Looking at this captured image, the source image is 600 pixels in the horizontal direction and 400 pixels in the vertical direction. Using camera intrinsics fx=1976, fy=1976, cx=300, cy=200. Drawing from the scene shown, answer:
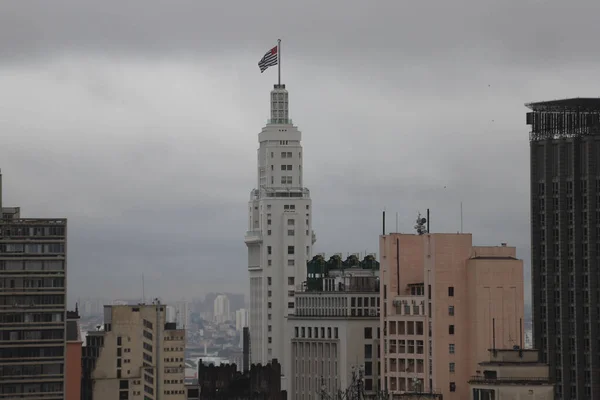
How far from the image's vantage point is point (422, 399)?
19962cm

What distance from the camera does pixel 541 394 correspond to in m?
186

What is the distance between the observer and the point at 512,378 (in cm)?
19050

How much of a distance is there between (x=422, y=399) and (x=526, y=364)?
1272 centimetres

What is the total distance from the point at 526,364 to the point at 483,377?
187 inches

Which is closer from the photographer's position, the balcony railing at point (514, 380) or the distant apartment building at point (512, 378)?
the distant apartment building at point (512, 378)

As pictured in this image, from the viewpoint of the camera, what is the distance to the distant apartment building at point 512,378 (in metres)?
187

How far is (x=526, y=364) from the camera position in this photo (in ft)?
632

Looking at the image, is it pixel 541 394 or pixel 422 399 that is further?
pixel 422 399

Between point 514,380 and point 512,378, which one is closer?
point 514,380

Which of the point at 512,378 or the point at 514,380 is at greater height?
the point at 512,378

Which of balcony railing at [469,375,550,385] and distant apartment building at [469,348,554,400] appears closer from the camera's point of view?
distant apartment building at [469,348,554,400]

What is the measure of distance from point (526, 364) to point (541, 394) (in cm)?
648

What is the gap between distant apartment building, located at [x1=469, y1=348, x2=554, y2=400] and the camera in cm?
18662

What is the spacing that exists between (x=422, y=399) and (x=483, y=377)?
804cm
